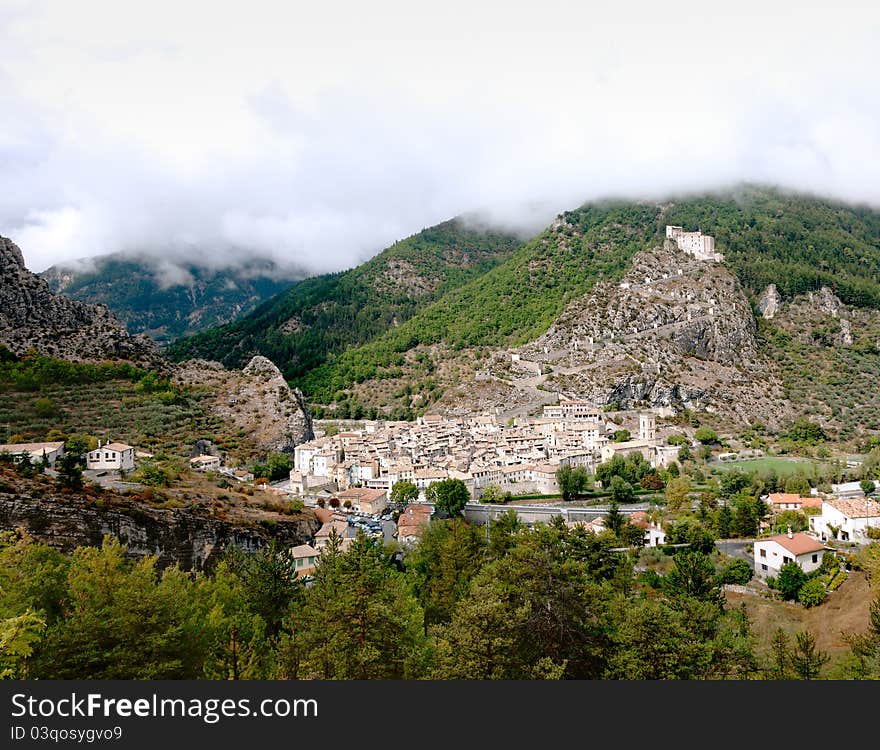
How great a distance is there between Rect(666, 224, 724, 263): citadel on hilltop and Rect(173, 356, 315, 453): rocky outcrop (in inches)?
2416

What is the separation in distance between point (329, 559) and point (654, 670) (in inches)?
276

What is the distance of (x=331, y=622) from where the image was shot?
1117cm

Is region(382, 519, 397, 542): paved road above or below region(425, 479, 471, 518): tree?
below

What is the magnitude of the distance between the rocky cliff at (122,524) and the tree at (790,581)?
59.3 ft

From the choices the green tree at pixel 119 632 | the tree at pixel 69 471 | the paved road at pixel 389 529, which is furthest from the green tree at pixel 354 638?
the paved road at pixel 389 529

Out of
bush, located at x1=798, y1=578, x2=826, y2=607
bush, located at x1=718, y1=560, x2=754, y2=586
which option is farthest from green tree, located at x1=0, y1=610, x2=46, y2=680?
bush, located at x1=718, y1=560, x2=754, y2=586

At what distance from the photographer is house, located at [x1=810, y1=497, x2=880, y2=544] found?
28344 millimetres

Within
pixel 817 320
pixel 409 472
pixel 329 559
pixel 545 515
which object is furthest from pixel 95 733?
pixel 817 320

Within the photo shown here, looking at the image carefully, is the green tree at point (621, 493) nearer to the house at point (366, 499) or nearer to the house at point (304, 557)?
the house at point (366, 499)

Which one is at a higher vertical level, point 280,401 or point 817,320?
point 817,320

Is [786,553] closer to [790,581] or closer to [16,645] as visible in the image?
[790,581]

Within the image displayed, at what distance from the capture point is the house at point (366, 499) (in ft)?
121

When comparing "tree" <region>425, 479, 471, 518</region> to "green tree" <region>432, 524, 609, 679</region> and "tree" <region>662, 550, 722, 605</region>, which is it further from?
"green tree" <region>432, 524, 609, 679</region>

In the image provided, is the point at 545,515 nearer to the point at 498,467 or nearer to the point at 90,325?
the point at 498,467
